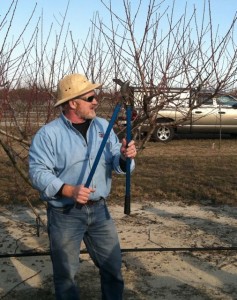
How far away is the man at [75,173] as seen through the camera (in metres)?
2.49

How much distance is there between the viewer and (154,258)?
4051mm

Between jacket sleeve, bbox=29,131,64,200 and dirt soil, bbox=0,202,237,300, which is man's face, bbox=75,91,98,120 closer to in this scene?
jacket sleeve, bbox=29,131,64,200

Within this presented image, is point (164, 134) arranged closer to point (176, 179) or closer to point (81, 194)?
point (176, 179)

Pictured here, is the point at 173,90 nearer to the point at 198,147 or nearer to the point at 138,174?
the point at 138,174

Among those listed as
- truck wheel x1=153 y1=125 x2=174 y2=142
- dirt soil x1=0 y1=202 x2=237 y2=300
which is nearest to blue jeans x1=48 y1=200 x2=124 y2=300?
dirt soil x1=0 y1=202 x2=237 y2=300

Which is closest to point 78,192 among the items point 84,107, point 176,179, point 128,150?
point 128,150

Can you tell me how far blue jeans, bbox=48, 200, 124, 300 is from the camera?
8.28ft

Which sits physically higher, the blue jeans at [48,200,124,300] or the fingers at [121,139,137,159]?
the fingers at [121,139,137,159]

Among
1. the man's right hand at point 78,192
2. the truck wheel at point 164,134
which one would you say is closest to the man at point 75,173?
the man's right hand at point 78,192

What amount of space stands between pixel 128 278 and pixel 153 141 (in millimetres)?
9337

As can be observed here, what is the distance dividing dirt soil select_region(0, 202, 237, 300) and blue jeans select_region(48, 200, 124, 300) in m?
0.72

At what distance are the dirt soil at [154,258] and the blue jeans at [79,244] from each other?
72cm

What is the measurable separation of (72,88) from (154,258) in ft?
6.68

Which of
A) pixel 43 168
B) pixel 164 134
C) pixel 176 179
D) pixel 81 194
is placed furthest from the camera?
pixel 164 134
